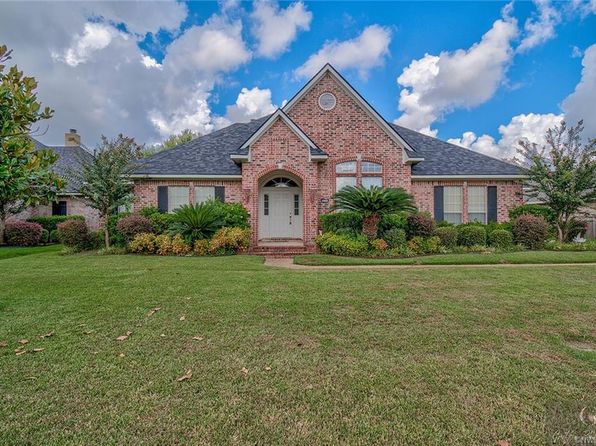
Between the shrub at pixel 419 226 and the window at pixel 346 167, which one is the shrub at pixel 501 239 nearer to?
the shrub at pixel 419 226

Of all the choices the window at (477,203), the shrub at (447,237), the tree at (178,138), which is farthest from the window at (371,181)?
the tree at (178,138)

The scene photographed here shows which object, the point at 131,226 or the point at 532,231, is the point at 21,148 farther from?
the point at 532,231

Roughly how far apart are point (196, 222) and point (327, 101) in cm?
824

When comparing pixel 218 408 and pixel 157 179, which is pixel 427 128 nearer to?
pixel 157 179

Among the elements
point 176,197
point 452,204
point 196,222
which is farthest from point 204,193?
point 452,204

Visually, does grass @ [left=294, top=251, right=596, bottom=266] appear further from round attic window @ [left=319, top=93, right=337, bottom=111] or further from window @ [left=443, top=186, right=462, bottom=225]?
round attic window @ [left=319, top=93, right=337, bottom=111]

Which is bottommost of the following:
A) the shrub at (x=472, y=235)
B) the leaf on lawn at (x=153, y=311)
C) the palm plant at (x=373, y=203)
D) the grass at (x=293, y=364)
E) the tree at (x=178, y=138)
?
the grass at (x=293, y=364)

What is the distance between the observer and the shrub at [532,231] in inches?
511

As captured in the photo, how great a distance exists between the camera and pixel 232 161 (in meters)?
15.4

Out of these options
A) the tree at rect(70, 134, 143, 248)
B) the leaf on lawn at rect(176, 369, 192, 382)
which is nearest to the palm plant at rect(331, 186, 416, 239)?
the tree at rect(70, 134, 143, 248)

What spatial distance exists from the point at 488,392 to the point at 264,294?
3963mm

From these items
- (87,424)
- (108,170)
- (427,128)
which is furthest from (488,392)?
(427,128)

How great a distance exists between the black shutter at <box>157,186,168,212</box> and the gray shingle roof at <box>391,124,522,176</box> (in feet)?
38.8

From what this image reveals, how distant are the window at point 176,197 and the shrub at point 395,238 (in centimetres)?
931
